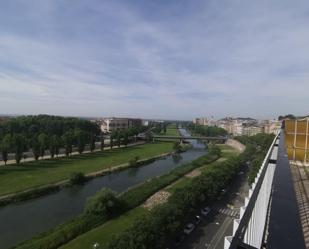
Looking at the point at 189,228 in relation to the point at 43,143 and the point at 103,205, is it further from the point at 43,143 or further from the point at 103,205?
the point at 43,143

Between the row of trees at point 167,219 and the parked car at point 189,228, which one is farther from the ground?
the row of trees at point 167,219

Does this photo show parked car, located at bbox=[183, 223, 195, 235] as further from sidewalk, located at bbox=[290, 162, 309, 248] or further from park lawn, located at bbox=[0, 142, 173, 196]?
park lawn, located at bbox=[0, 142, 173, 196]

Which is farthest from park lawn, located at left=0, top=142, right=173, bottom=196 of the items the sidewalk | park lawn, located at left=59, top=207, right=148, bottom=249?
the sidewalk

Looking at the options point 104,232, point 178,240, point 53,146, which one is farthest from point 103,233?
point 53,146

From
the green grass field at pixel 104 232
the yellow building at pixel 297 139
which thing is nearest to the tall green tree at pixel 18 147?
the green grass field at pixel 104 232

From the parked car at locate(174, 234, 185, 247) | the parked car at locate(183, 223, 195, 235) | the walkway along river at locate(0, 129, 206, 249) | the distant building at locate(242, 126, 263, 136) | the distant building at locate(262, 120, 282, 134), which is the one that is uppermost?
the distant building at locate(262, 120, 282, 134)

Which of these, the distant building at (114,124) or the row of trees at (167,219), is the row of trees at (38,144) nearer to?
the row of trees at (167,219)
